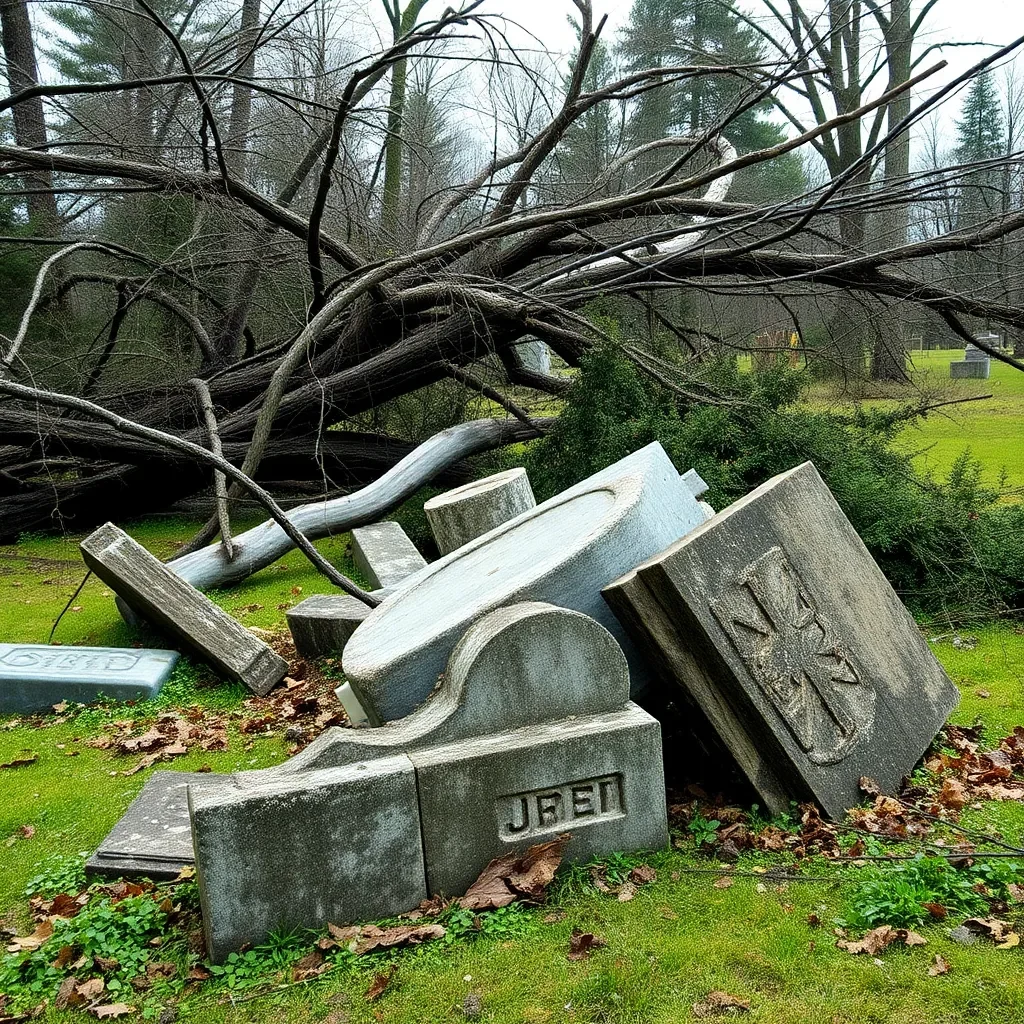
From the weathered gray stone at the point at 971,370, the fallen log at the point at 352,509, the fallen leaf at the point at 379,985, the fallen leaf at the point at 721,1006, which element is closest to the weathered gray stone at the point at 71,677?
the fallen log at the point at 352,509

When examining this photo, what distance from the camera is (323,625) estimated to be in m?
6.23

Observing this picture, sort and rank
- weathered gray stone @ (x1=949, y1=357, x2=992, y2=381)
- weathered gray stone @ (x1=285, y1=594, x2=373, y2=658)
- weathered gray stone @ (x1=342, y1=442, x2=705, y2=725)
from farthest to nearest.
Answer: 1. weathered gray stone @ (x1=949, y1=357, x2=992, y2=381)
2. weathered gray stone @ (x1=285, y1=594, x2=373, y2=658)
3. weathered gray stone @ (x1=342, y1=442, x2=705, y2=725)

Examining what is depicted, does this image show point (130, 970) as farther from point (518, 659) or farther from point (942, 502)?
point (942, 502)

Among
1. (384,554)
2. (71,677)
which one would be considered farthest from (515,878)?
(384,554)

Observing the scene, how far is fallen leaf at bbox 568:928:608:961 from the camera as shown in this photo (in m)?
2.95

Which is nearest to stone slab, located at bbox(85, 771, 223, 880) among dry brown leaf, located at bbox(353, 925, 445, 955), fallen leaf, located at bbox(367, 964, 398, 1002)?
dry brown leaf, located at bbox(353, 925, 445, 955)

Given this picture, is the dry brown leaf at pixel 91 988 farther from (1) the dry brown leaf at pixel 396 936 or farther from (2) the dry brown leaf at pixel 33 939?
(1) the dry brown leaf at pixel 396 936

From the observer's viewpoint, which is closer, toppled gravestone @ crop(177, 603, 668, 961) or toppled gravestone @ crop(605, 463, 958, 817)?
toppled gravestone @ crop(177, 603, 668, 961)

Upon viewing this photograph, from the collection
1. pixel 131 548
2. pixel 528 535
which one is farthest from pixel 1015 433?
pixel 131 548

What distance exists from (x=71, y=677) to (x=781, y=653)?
4170mm

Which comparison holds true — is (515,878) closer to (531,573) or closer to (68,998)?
(531,573)

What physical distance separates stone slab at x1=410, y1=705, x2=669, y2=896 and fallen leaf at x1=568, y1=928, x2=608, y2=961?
414 millimetres

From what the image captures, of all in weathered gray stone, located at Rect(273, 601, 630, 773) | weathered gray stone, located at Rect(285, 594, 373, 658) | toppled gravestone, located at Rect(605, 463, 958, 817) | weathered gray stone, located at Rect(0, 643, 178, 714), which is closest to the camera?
weathered gray stone, located at Rect(273, 601, 630, 773)

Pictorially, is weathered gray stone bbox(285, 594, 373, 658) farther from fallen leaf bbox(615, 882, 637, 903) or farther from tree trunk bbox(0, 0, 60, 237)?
tree trunk bbox(0, 0, 60, 237)
